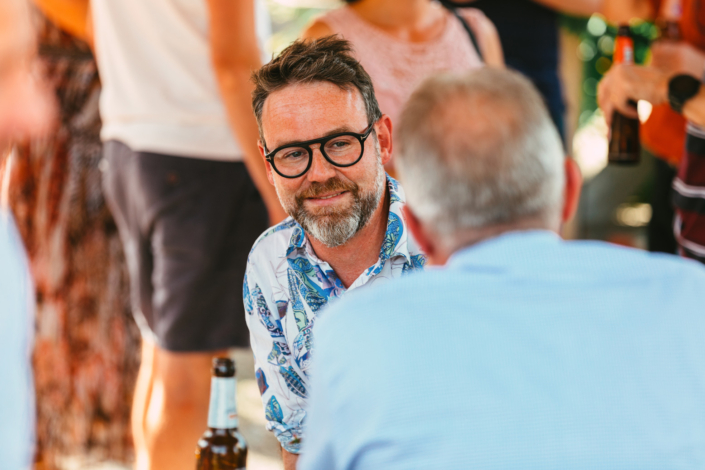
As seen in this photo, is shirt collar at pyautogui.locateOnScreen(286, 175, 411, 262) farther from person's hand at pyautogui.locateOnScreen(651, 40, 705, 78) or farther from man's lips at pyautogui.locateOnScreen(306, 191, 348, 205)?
person's hand at pyautogui.locateOnScreen(651, 40, 705, 78)

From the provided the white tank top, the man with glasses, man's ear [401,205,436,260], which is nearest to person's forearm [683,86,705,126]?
the man with glasses

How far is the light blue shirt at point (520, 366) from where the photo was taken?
84 cm

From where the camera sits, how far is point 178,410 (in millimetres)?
2047

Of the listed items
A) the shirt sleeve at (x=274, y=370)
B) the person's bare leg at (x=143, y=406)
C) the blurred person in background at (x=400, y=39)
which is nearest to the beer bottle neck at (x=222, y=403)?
the shirt sleeve at (x=274, y=370)

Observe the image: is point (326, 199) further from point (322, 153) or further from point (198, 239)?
point (198, 239)

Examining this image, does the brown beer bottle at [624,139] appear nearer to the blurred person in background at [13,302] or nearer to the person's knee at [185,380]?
the person's knee at [185,380]

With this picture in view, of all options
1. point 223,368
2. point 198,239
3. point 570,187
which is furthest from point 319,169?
point 198,239

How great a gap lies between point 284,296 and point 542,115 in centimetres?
71

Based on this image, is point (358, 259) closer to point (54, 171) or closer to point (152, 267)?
point (152, 267)

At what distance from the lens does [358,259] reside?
151cm

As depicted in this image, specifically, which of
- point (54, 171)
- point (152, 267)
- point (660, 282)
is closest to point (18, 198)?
point (54, 171)

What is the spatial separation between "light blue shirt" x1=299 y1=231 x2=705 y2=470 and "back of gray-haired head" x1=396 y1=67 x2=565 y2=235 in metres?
0.07

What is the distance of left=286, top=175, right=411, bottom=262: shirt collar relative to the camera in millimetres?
1458

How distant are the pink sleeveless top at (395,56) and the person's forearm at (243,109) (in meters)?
0.33
